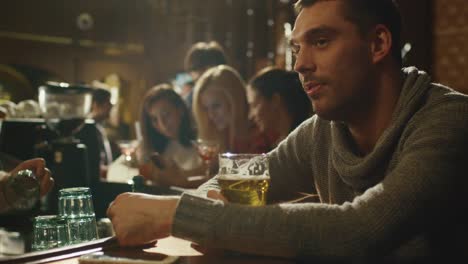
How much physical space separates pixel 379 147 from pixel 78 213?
33.9 inches

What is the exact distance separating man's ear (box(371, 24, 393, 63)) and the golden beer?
51 cm

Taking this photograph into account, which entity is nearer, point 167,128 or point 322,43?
point 322,43

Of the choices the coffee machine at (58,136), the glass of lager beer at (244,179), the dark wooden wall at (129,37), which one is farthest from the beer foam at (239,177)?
the dark wooden wall at (129,37)

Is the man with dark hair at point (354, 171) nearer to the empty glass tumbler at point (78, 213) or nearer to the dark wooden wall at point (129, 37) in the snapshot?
the empty glass tumbler at point (78, 213)

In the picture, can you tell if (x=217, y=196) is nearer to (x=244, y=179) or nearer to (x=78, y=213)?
(x=244, y=179)

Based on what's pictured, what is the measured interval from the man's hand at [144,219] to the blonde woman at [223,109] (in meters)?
2.44

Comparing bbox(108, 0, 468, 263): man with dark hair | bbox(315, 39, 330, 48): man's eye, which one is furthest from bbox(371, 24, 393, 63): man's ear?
bbox(315, 39, 330, 48): man's eye

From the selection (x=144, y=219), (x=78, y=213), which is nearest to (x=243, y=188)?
(x=144, y=219)

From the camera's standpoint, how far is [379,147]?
1.38 meters

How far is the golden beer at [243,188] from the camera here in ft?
4.14

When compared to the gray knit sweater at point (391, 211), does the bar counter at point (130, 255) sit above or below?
below

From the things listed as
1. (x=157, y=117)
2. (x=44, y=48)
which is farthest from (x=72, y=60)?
(x=157, y=117)

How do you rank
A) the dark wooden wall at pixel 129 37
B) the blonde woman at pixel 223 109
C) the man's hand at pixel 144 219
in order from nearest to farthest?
the man's hand at pixel 144 219 → the blonde woman at pixel 223 109 → the dark wooden wall at pixel 129 37

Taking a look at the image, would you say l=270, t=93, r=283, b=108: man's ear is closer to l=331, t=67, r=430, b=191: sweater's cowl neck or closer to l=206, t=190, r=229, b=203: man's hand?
l=331, t=67, r=430, b=191: sweater's cowl neck
